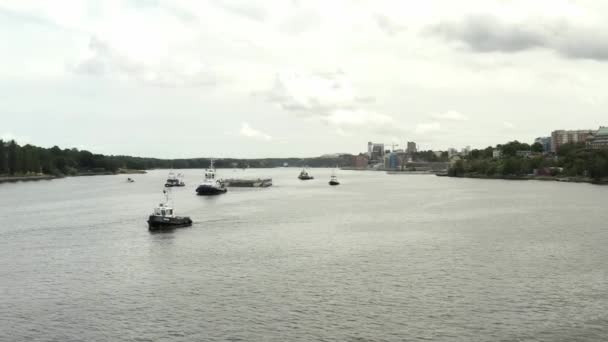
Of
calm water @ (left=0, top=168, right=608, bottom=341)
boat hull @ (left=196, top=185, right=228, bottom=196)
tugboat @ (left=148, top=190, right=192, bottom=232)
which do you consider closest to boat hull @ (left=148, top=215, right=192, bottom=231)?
tugboat @ (left=148, top=190, right=192, bottom=232)

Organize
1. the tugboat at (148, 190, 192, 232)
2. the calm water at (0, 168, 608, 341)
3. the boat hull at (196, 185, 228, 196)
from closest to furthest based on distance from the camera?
the calm water at (0, 168, 608, 341) < the tugboat at (148, 190, 192, 232) < the boat hull at (196, 185, 228, 196)

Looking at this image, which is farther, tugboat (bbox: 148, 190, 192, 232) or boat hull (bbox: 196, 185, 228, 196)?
A: boat hull (bbox: 196, 185, 228, 196)

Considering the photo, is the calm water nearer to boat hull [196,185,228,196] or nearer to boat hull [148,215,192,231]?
boat hull [148,215,192,231]

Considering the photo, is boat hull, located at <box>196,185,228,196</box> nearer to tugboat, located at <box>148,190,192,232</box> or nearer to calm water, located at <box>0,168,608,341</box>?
calm water, located at <box>0,168,608,341</box>

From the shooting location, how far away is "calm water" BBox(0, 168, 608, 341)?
33188 mm

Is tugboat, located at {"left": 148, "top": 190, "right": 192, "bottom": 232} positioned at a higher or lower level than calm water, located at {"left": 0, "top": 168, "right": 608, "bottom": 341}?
higher

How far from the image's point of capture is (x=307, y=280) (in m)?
44.4

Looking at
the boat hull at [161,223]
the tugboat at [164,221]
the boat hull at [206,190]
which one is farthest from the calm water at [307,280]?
the boat hull at [206,190]

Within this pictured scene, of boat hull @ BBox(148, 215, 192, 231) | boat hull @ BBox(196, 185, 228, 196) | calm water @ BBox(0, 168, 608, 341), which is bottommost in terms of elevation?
calm water @ BBox(0, 168, 608, 341)

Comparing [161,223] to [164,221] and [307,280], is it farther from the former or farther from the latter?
[307,280]

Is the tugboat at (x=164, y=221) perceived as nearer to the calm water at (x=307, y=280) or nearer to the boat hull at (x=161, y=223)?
the boat hull at (x=161, y=223)

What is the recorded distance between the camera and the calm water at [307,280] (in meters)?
33.2

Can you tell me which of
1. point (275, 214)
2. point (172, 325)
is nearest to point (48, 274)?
point (172, 325)

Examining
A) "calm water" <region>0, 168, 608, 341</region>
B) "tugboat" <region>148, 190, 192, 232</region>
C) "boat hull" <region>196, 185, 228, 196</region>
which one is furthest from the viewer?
"boat hull" <region>196, 185, 228, 196</region>
